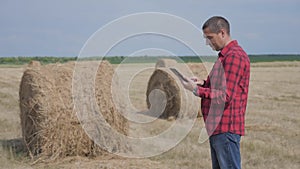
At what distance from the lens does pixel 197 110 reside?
11.2 metres

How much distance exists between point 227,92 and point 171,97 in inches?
338

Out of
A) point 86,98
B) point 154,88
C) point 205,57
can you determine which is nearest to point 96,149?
point 86,98

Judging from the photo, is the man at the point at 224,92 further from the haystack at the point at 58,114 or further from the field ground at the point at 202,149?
the haystack at the point at 58,114

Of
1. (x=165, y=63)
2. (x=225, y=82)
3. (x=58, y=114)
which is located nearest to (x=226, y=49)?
(x=225, y=82)

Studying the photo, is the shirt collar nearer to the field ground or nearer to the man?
the man

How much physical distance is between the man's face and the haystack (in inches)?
170

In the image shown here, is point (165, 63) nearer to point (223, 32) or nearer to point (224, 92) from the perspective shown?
point (223, 32)

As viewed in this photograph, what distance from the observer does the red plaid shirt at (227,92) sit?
3.40 meters

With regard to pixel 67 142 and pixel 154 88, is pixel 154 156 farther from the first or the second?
pixel 154 88

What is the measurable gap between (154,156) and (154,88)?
5515 mm

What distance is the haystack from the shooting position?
7.37 metres

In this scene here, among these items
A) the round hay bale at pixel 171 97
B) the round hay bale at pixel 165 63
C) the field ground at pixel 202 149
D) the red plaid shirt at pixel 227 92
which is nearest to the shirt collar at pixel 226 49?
the red plaid shirt at pixel 227 92

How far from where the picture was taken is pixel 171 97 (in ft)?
39.2

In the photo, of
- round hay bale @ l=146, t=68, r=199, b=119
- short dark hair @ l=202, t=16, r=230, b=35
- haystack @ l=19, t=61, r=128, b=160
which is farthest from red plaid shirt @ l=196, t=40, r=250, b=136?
round hay bale @ l=146, t=68, r=199, b=119
